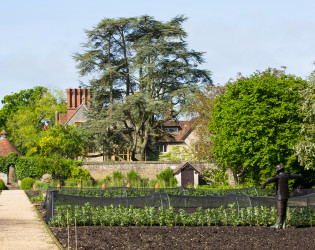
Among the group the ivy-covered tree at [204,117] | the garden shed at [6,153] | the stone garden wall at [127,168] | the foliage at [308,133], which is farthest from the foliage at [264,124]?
the garden shed at [6,153]

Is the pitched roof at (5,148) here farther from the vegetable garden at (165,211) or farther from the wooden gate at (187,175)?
the vegetable garden at (165,211)

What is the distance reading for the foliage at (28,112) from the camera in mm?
60625

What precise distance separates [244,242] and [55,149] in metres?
28.8

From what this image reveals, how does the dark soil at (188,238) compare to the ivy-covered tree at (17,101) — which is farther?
the ivy-covered tree at (17,101)

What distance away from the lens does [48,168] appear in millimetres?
37938

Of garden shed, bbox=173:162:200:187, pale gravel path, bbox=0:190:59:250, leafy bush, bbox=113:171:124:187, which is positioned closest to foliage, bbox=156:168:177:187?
garden shed, bbox=173:162:200:187

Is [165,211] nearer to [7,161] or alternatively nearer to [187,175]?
[187,175]

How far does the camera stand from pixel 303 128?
26.9m

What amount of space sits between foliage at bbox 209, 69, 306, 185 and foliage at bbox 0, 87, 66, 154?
3276cm

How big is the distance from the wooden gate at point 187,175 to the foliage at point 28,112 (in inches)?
972

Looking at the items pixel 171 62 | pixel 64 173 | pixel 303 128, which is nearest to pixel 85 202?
pixel 303 128

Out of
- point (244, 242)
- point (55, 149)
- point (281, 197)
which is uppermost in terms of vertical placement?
point (55, 149)

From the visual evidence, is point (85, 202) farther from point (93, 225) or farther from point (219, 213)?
point (219, 213)

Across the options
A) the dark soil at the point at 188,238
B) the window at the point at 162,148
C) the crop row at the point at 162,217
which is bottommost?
the dark soil at the point at 188,238
